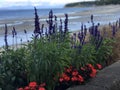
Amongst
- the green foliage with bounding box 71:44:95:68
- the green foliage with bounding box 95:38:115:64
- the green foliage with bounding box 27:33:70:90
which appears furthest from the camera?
the green foliage with bounding box 95:38:115:64

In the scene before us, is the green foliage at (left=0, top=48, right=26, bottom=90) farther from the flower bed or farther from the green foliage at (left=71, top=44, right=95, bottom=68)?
the green foliage at (left=71, top=44, right=95, bottom=68)

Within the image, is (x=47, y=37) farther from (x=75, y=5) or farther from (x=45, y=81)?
(x=75, y=5)

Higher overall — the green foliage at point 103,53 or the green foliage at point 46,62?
the green foliage at point 46,62

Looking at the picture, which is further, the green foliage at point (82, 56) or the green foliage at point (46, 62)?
the green foliage at point (82, 56)

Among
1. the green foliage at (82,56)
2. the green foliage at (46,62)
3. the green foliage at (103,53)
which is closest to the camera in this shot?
the green foliage at (46,62)

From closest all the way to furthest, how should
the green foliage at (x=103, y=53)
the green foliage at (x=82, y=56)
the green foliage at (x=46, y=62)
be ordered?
the green foliage at (x=46, y=62)
the green foliage at (x=82, y=56)
the green foliage at (x=103, y=53)

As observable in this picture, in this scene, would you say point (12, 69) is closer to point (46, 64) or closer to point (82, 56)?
point (46, 64)

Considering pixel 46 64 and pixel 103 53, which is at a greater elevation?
pixel 46 64

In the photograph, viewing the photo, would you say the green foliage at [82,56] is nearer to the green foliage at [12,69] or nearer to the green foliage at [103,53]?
the green foliage at [103,53]

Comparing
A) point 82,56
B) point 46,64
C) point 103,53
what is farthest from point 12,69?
point 103,53

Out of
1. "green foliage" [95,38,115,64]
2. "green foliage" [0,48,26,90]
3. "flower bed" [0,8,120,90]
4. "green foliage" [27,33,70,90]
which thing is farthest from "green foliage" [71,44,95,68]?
"green foliage" [0,48,26,90]

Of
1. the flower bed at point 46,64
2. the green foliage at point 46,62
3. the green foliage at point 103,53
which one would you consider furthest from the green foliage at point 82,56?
the green foliage at point 103,53

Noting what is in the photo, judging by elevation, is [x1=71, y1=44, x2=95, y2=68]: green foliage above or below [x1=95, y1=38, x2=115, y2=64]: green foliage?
above

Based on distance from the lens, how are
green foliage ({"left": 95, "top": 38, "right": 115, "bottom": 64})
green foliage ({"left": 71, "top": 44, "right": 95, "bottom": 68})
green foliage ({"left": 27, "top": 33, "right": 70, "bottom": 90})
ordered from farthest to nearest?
green foliage ({"left": 95, "top": 38, "right": 115, "bottom": 64}) < green foliage ({"left": 71, "top": 44, "right": 95, "bottom": 68}) < green foliage ({"left": 27, "top": 33, "right": 70, "bottom": 90})
